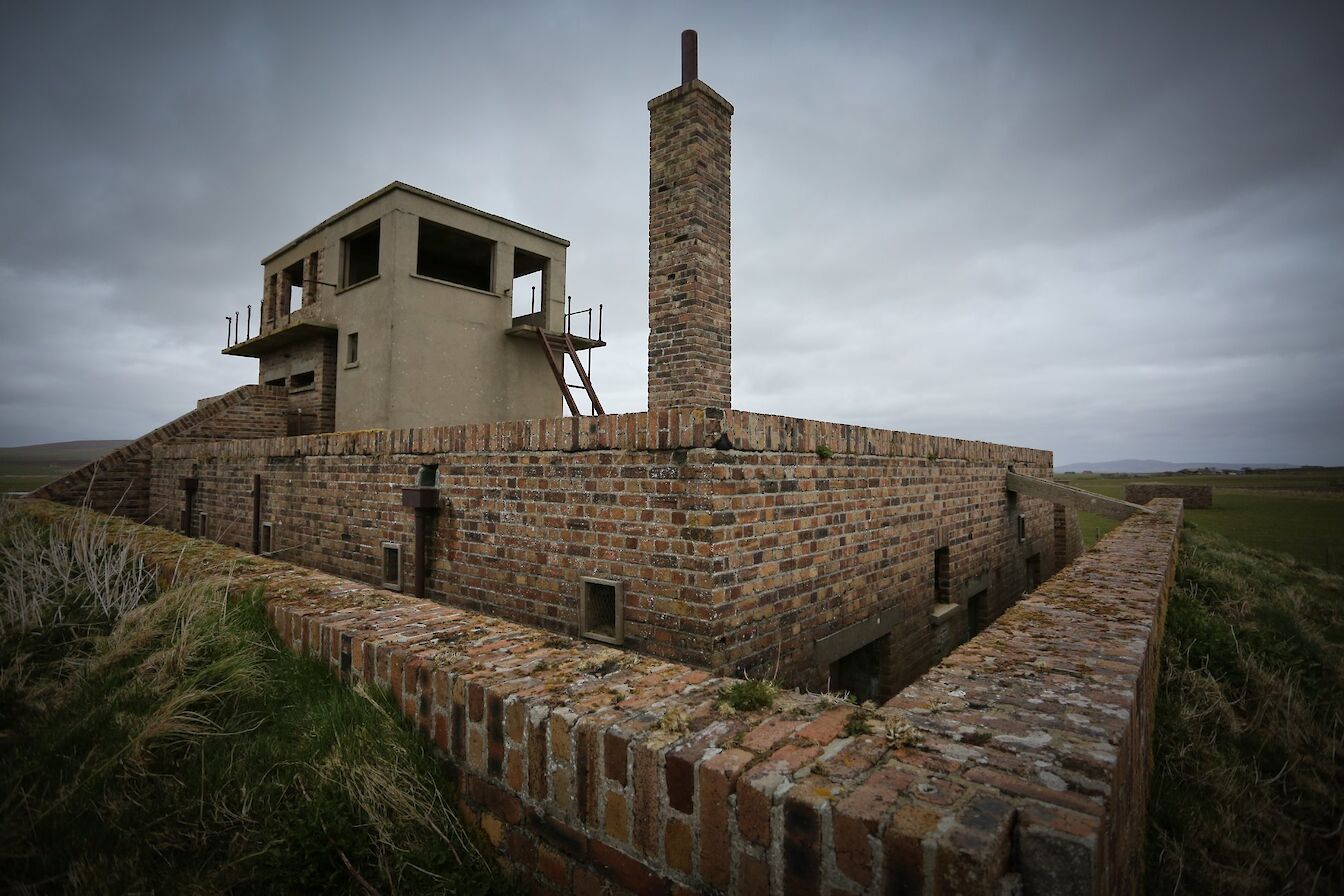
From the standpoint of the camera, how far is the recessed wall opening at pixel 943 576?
6137 mm

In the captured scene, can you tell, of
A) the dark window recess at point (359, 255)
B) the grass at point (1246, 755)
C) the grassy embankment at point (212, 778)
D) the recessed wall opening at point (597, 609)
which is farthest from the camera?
the dark window recess at point (359, 255)

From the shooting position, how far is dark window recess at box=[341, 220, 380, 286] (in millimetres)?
13336

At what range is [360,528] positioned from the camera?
5.67 meters

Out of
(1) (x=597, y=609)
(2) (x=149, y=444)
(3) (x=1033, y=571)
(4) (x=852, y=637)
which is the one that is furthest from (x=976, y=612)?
(2) (x=149, y=444)

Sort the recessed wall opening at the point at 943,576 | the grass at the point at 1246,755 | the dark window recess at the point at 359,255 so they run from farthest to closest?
the dark window recess at the point at 359,255, the recessed wall opening at the point at 943,576, the grass at the point at 1246,755

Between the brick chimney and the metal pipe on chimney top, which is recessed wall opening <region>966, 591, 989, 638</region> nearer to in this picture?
the brick chimney

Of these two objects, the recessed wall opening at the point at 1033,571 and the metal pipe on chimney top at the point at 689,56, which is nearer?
the metal pipe on chimney top at the point at 689,56

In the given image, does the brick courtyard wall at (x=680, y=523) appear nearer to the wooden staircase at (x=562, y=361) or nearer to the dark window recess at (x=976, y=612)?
the dark window recess at (x=976, y=612)

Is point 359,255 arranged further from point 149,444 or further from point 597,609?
point 597,609

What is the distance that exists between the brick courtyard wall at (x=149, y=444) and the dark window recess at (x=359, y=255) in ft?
11.3

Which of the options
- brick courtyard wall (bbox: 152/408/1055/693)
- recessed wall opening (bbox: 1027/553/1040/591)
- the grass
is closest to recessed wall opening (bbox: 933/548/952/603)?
brick courtyard wall (bbox: 152/408/1055/693)

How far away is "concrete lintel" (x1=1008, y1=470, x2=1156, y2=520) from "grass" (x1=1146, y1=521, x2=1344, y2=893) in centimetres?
150

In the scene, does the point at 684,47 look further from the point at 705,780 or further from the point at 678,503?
the point at 705,780

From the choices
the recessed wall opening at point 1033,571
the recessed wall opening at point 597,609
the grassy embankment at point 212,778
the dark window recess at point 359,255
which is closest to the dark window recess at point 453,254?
the dark window recess at point 359,255
